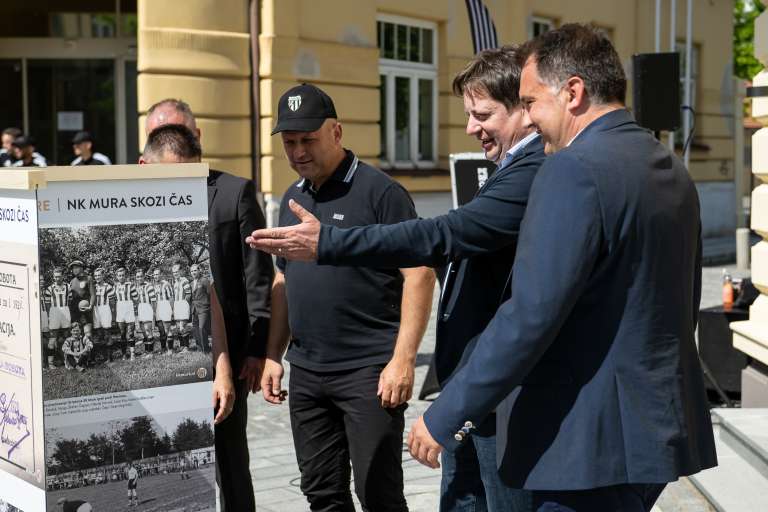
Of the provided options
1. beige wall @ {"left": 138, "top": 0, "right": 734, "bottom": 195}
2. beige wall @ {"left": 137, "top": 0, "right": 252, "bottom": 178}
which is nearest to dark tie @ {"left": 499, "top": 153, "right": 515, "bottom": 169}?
beige wall @ {"left": 137, "top": 0, "right": 252, "bottom": 178}

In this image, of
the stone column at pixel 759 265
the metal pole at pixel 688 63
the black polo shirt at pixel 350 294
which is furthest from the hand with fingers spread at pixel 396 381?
the metal pole at pixel 688 63

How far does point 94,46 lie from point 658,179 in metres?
13.6

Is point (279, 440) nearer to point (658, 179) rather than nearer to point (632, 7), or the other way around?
point (658, 179)

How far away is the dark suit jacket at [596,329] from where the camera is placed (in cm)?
251

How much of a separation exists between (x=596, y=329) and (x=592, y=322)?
2 cm

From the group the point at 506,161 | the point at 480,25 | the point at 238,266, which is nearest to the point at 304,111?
the point at 238,266

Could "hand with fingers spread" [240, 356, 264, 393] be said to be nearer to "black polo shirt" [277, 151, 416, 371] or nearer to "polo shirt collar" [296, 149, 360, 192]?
"black polo shirt" [277, 151, 416, 371]

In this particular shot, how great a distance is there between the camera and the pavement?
17.6 feet

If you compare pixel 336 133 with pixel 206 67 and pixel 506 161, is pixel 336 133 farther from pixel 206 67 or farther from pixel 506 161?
pixel 206 67

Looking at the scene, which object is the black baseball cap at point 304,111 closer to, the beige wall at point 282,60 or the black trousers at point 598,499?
the black trousers at point 598,499

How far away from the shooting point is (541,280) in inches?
98.7

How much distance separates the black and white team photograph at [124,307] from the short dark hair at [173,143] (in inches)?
37.9

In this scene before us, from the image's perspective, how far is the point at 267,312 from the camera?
432 centimetres

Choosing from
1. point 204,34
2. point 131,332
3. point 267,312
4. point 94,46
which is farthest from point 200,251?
point 94,46
